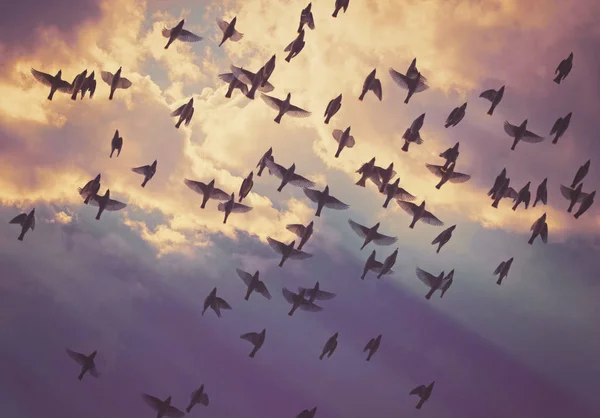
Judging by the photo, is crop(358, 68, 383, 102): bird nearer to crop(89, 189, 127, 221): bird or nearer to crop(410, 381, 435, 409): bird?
crop(89, 189, 127, 221): bird

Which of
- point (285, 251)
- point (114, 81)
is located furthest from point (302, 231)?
point (114, 81)

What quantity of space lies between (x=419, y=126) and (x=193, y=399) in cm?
2494

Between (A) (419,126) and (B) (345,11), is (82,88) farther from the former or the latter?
(A) (419,126)

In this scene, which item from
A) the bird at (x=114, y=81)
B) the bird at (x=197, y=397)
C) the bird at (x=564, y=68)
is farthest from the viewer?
the bird at (x=197, y=397)

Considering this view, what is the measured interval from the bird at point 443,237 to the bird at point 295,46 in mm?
13490

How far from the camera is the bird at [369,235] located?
101 ft

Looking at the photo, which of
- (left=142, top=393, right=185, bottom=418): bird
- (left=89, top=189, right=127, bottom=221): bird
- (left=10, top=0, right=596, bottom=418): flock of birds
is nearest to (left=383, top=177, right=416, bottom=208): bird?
(left=10, top=0, right=596, bottom=418): flock of birds

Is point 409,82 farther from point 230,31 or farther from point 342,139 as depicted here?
point 230,31

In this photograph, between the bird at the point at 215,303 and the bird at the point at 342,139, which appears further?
the bird at the point at 215,303

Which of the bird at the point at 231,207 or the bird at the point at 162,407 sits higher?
the bird at the point at 231,207

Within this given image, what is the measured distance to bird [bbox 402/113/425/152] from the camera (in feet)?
87.6

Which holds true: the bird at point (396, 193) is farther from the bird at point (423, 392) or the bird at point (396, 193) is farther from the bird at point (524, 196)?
the bird at point (423, 392)

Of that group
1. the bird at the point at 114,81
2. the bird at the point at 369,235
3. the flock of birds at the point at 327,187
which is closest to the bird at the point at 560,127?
the flock of birds at the point at 327,187

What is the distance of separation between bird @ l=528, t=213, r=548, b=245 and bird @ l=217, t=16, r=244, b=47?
2046cm
